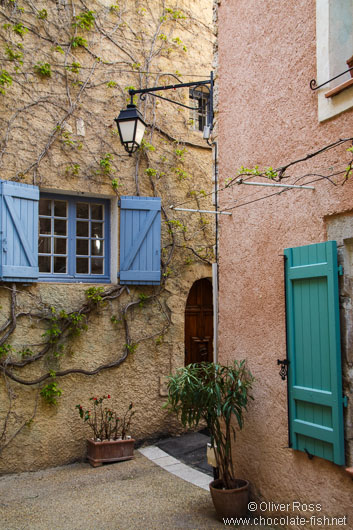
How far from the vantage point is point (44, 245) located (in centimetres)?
599

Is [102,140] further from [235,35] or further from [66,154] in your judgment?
[235,35]

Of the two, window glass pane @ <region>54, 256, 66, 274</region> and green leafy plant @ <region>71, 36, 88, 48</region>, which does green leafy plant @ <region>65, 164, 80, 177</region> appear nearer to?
window glass pane @ <region>54, 256, 66, 274</region>

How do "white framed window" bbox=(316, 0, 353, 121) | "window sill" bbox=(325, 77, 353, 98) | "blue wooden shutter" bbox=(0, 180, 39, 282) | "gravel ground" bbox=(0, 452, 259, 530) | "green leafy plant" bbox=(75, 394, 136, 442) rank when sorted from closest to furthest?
"window sill" bbox=(325, 77, 353, 98) → "white framed window" bbox=(316, 0, 353, 121) → "gravel ground" bbox=(0, 452, 259, 530) → "blue wooden shutter" bbox=(0, 180, 39, 282) → "green leafy plant" bbox=(75, 394, 136, 442)

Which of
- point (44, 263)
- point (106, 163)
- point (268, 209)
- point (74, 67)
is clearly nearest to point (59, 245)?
point (44, 263)

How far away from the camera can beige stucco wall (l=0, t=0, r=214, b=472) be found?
563cm

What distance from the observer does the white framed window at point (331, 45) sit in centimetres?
348

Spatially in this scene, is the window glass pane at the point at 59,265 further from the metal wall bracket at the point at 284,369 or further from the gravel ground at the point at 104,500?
the metal wall bracket at the point at 284,369

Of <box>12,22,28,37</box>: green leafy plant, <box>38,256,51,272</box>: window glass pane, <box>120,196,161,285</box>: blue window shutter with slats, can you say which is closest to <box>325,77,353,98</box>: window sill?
<box>120,196,161,285</box>: blue window shutter with slats

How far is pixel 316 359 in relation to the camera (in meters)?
3.47

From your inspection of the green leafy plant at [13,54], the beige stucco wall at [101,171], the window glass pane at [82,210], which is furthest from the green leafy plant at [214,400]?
the green leafy plant at [13,54]

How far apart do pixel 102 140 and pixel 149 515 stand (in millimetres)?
4341

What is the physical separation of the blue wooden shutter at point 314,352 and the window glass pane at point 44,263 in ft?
10.7

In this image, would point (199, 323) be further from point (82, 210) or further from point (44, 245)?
point (44, 245)

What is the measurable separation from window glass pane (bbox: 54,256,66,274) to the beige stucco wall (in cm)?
27
